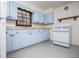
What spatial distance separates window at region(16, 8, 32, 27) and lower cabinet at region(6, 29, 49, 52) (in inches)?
26.4

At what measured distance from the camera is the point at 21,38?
2.67 metres

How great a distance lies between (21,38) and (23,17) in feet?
4.30

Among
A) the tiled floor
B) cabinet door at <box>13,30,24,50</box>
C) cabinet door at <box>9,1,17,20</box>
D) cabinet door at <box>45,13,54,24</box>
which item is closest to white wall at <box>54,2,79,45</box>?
cabinet door at <box>45,13,54,24</box>

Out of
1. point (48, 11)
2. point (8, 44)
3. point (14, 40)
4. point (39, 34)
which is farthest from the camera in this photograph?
point (48, 11)

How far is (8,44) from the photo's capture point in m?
2.18

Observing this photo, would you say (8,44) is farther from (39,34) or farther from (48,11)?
(48,11)

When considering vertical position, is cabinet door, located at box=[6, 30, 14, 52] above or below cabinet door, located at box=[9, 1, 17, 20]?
below

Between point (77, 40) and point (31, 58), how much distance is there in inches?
107

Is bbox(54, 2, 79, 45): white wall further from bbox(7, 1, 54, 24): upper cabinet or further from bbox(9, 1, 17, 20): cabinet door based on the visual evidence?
bbox(9, 1, 17, 20): cabinet door

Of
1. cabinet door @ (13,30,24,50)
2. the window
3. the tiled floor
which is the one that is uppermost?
the window

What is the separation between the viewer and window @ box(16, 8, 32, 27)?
3.24 m

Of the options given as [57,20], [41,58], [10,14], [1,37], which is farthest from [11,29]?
[57,20]

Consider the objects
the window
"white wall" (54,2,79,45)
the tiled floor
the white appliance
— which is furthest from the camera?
"white wall" (54,2,79,45)

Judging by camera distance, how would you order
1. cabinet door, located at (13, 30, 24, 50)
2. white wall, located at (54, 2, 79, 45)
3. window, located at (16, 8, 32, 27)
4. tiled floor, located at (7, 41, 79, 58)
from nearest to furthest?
tiled floor, located at (7, 41, 79, 58), cabinet door, located at (13, 30, 24, 50), window, located at (16, 8, 32, 27), white wall, located at (54, 2, 79, 45)
